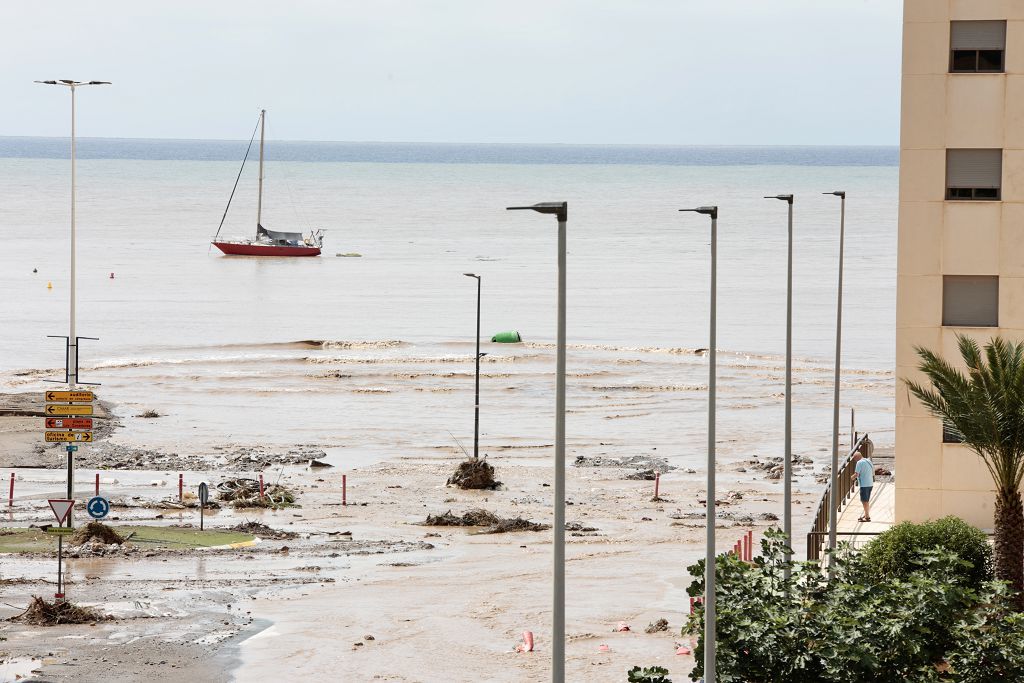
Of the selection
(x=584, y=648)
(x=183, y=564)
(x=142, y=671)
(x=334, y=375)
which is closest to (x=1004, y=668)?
(x=584, y=648)

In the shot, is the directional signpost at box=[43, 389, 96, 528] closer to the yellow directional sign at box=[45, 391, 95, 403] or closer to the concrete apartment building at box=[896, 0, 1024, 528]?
the yellow directional sign at box=[45, 391, 95, 403]

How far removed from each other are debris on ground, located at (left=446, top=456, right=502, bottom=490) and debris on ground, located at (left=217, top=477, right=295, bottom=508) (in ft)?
15.2

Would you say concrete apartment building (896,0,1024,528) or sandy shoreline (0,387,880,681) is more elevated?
concrete apartment building (896,0,1024,528)

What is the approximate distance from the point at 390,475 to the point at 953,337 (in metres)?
18.1

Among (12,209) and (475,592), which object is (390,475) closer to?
(475,592)

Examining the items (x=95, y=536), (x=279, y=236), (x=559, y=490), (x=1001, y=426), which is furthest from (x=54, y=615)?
(x=279, y=236)

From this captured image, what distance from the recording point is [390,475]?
42.7 metres

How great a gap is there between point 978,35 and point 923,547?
11837 mm

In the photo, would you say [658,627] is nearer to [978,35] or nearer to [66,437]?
[978,35]

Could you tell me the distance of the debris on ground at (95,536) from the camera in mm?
32500

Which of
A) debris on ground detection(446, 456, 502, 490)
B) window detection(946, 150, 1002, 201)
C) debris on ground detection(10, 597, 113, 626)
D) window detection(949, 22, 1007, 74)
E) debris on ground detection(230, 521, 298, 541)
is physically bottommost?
debris on ground detection(10, 597, 113, 626)

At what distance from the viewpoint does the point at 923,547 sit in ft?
78.8

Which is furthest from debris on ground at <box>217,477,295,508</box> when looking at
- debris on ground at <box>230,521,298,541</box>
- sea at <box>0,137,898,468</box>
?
sea at <box>0,137,898,468</box>

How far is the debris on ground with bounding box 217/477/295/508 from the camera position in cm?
3797
